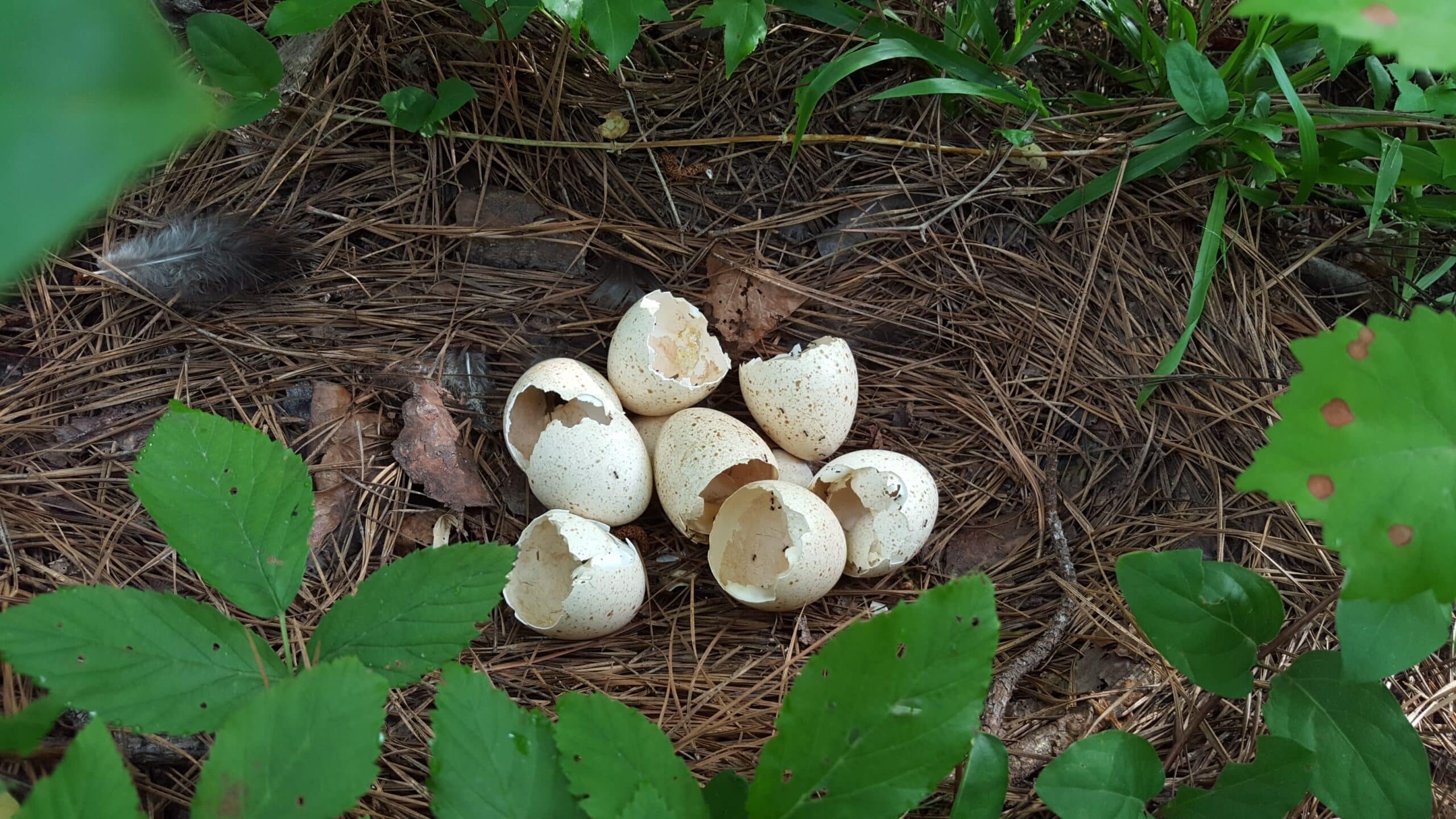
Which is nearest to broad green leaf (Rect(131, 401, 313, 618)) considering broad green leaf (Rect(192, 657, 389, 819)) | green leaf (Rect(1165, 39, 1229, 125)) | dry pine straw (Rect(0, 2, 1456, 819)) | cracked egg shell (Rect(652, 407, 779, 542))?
broad green leaf (Rect(192, 657, 389, 819))

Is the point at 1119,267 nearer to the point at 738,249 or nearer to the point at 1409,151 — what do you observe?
the point at 1409,151

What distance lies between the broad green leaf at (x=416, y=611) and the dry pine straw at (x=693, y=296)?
532 millimetres

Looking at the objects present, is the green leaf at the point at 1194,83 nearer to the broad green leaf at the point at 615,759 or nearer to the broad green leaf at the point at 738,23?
the broad green leaf at the point at 738,23

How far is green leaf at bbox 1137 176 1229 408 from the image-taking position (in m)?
1.90

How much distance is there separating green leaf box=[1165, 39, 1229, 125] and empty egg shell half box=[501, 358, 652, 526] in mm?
1401

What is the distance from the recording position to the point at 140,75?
0.79 feet

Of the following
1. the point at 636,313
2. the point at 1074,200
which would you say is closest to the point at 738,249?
the point at 636,313

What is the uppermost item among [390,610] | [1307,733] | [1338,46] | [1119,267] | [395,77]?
[395,77]

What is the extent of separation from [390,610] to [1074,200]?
5.58 feet

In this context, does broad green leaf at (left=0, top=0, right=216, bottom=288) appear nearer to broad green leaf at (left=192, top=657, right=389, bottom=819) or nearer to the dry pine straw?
broad green leaf at (left=192, top=657, right=389, bottom=819)

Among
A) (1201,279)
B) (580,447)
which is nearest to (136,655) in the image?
(580,447)

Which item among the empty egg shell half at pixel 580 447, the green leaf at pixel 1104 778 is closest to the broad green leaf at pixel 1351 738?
the green leaf at pixel 1104 778

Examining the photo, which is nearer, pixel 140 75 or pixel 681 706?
pixel 140 75

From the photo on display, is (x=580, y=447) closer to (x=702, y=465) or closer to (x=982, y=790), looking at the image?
(x=702, y=465)
